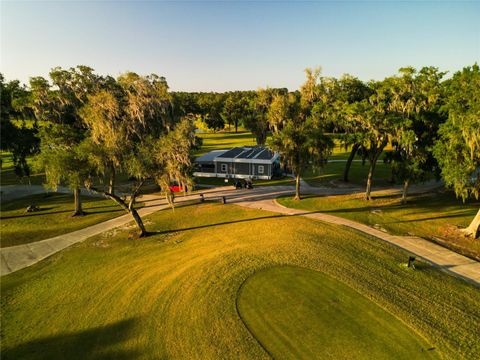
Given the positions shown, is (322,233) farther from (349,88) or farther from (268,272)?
(349,88)

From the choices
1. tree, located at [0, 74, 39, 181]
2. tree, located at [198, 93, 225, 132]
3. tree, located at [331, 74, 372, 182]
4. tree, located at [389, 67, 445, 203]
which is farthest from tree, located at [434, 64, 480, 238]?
tree, located at [198, 93, 225, 132]

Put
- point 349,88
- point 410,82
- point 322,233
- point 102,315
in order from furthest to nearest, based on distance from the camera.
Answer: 1. point 349,88
2. point 410,82
3. point 322,233
4. point 102,315

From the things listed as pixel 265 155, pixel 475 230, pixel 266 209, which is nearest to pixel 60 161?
pixel 266 209

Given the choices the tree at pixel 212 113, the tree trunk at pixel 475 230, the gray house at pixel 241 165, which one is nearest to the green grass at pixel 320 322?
the tree trunk at pixel 475 230

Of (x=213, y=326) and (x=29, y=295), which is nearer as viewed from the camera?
(x=213, y=326)

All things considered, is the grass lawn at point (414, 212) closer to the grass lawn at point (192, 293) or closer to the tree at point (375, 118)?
the grass lawn at point (192, 293)

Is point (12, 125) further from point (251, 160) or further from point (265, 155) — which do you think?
point (265, 155)

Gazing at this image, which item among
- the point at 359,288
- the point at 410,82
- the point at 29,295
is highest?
the point at 410,82

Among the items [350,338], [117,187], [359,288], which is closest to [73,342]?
[350,338]
